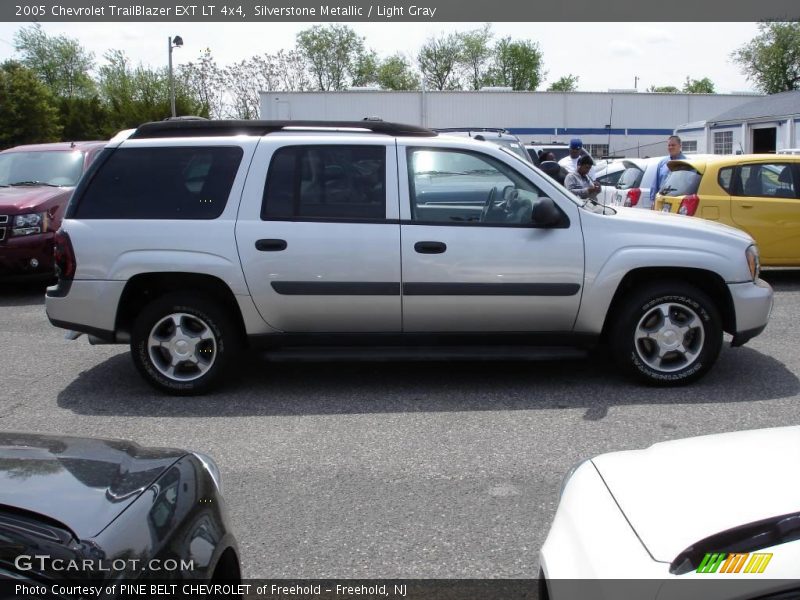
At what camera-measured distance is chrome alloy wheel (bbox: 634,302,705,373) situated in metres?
5.88

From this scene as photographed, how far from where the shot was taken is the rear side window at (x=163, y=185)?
5855 mm

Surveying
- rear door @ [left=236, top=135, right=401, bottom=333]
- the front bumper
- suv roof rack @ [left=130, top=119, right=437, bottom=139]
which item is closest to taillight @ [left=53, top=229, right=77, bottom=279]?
suv roof rack @ [left=130, top=119, right=437, bottom=139]

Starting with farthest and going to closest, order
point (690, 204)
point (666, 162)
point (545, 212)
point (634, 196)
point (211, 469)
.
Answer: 1. point (634, 196)
2. point (666, 162)
3. point (690, 204)
4. point (545, 212)
5. point (211, 469)

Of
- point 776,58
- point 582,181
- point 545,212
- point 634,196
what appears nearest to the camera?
point 545,212

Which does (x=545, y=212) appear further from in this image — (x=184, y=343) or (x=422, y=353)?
(x=184, y=343)

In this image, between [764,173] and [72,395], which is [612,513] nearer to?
[72,395]

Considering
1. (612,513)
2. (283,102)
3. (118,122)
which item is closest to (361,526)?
(612,513)

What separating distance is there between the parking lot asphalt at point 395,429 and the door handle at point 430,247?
107cm

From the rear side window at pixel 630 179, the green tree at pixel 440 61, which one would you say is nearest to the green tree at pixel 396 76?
the green tree at pixel 440 61

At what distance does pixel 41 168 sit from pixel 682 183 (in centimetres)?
868

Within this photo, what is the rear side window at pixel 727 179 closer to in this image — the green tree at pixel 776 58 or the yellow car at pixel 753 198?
the yellow car at pixel 753 198

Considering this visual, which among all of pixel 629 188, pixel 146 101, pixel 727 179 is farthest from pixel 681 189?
pixel 146 101

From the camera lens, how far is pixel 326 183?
5871 mm

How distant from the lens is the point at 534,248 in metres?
5.75
